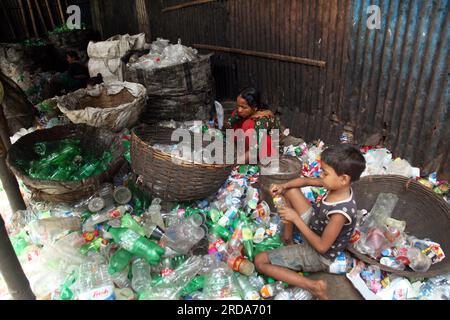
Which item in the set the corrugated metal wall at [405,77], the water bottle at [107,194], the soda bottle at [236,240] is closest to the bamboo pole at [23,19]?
the water bottle at [107,194]

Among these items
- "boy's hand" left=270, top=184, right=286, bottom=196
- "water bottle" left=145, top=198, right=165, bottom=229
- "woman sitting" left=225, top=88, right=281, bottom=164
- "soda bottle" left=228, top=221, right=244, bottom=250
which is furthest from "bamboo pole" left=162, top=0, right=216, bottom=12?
"soda bottle" left=228, top=221, right=244, bottom=250

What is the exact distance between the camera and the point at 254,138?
3.02 metres

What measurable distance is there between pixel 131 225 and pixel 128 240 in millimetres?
259

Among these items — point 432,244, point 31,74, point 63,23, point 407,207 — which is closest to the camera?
point 432,244

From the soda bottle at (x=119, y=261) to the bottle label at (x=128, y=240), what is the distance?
4cm

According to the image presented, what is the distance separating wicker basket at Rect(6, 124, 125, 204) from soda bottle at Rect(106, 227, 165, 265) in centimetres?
66

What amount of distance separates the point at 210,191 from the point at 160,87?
2.21 meters

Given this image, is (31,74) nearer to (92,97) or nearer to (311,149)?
(92,97)

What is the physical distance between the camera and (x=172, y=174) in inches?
101

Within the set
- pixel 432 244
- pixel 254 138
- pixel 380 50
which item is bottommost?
pixel 432 244

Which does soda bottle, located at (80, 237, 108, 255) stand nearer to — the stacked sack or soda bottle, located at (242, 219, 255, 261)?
soda bottle, located at (242, 219, 255, 261)

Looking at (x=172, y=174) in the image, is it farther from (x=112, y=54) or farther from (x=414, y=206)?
(x=112, y=54)

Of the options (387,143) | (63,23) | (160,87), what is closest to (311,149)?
(387,143)

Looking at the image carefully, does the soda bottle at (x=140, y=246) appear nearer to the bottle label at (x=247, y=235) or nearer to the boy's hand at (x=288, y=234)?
the bottle label at (x=247, y=235)
